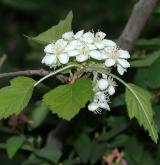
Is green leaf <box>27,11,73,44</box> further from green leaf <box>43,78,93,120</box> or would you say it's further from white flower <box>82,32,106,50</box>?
green leaf <box>43,78,93,120</box>

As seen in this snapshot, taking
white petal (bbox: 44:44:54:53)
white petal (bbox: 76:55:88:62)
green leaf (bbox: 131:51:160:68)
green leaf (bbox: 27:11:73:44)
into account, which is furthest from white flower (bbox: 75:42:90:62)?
green leaf (bbox: 131:51:160:68)

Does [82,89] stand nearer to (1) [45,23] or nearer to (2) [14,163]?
(2) [14,163]

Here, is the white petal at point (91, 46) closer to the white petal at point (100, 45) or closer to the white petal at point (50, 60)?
the white petal at point (100, 45)

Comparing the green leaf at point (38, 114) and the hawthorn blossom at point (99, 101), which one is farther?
the green leaf at point (38, 114)

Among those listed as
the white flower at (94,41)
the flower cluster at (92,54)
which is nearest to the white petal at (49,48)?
the flower cluster at (92,54)

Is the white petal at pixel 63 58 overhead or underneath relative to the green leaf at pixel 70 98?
overhead

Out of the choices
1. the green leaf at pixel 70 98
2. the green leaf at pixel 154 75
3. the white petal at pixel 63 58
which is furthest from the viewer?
the green leaf at pixel 154 75
